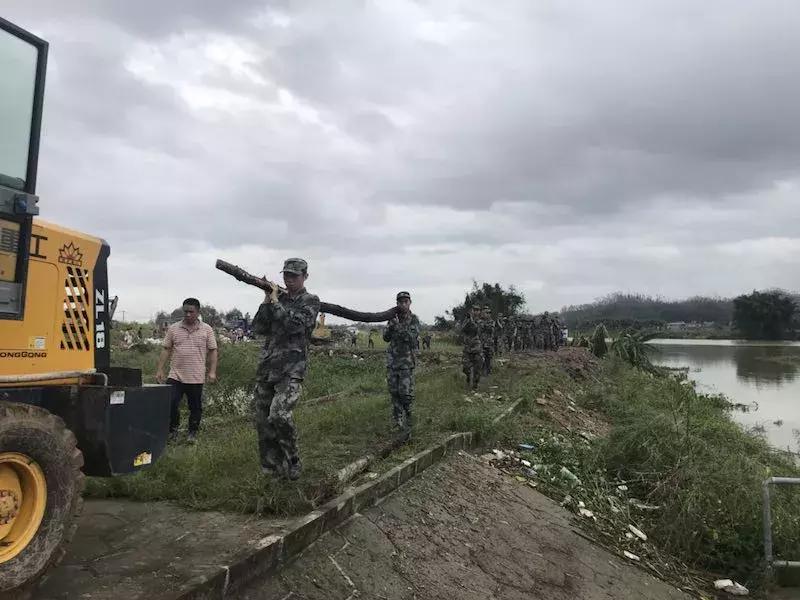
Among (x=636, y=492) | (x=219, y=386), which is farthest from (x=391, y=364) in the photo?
(x=219, y=386)

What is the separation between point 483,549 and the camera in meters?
5.71

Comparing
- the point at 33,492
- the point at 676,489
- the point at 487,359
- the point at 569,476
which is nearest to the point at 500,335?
the point at 487,359

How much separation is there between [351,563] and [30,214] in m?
3.13

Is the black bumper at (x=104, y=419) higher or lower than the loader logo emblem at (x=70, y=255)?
lower

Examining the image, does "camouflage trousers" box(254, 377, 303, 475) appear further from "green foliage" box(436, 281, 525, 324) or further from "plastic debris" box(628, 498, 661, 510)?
"green foliage" box(436, 281, 525, 324)

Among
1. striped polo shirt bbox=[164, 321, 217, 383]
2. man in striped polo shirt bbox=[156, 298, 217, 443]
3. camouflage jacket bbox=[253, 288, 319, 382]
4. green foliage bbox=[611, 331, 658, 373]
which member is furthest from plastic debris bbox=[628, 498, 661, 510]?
green foliage bbox=[611, 331, 658, 373]

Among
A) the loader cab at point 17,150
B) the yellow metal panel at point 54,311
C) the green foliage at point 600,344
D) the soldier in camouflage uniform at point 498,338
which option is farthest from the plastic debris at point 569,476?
the green foliage at point 600,344

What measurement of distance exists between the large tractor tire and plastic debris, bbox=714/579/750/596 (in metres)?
6.35

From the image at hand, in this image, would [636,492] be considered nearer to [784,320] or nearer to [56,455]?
[56,455]

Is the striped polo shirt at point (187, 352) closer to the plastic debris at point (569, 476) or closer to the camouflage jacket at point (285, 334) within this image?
the camouflage jacket at point (285, 334)

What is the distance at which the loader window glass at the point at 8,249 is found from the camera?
348 centimetres

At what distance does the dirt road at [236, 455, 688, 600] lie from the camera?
4.44 m

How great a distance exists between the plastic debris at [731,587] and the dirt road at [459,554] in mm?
898

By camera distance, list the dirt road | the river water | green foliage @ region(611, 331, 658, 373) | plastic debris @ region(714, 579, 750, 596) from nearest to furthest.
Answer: the dirt road → plastic debris @ region(714, 579, 750, 596) → the river water → green foliage @ region(611, 331, 658, 373)
